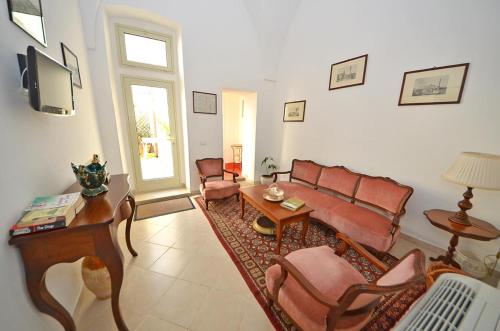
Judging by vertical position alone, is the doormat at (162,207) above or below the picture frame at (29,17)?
below

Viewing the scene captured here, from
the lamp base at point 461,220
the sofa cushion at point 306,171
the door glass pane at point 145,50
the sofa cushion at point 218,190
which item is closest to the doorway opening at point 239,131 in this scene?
the sofa cushion at point 306,171

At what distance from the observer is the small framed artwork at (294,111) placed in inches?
145

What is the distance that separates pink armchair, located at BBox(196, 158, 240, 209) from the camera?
3.13 meters

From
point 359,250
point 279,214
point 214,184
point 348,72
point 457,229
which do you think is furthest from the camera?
point 214,184

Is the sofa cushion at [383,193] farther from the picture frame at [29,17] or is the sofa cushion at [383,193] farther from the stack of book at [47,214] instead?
the picture frame at [29,17]

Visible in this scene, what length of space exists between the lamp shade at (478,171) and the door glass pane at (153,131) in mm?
4311

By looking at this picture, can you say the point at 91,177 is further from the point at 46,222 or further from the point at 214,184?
the point at 214,184

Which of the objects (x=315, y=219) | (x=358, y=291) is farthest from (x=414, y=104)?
(x=358, y=291)

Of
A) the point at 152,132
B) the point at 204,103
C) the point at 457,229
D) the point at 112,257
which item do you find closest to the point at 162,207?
the point at 152,132

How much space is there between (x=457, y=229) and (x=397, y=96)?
170 centimetres

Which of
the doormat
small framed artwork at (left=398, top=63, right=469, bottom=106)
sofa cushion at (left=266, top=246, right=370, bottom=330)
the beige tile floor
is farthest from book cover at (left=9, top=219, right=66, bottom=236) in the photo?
small framed artwork at (left=398, top=63, right=469, bottom=106)

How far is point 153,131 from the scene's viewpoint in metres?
3.61

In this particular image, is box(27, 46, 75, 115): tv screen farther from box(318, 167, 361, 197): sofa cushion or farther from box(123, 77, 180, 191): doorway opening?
box(318, 167, 361, 197): sofa cushion

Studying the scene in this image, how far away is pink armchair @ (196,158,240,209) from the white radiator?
2.74m
